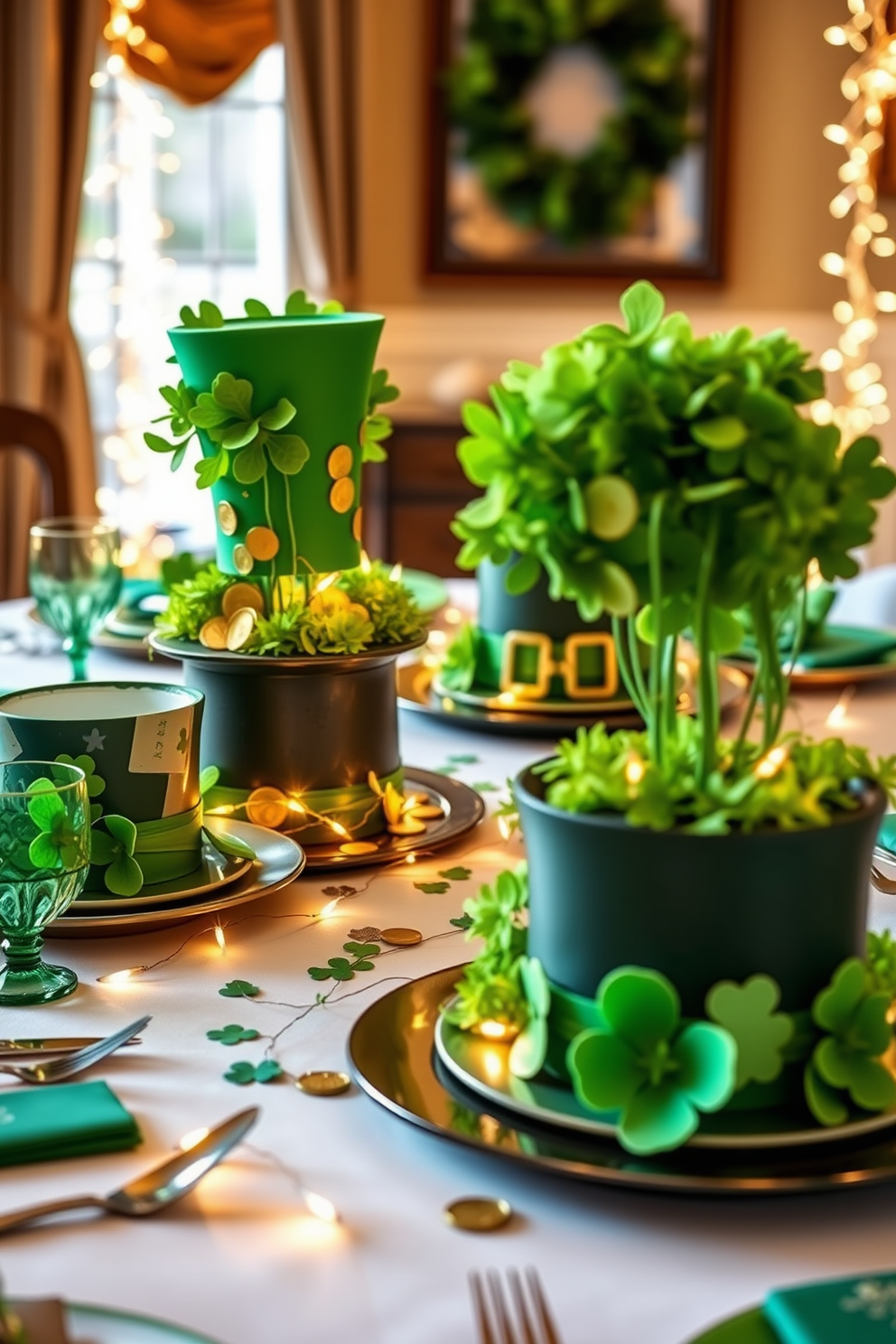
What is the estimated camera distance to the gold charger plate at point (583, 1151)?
26.7 inches

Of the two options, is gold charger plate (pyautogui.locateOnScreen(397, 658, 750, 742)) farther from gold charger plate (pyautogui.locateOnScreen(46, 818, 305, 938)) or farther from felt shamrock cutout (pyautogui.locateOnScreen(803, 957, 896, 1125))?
felt shamrock cutout (pyautogui.locateOnScreen(803, 957, 896, 1125))

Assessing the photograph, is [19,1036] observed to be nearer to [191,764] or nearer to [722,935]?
[191,764]

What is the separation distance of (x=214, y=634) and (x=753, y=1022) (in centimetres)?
57

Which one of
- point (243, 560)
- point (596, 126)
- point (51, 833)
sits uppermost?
point (596, 126)

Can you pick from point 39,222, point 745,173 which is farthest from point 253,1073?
point 745,173

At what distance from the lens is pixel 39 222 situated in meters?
4.27

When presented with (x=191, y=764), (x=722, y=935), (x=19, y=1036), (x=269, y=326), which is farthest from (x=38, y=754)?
(x=722, y=935)

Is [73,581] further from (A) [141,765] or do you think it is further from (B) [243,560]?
(A) [141,765]

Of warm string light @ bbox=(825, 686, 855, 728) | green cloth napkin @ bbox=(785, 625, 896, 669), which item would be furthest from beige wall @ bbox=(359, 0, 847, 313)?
warm string light @ bbox=(825, 686, 855, 728)

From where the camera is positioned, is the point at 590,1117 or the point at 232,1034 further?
the point at 232,1034

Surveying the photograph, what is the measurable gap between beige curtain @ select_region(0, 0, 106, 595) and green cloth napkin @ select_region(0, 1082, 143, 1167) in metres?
3.65

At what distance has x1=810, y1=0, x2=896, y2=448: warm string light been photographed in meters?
4.73

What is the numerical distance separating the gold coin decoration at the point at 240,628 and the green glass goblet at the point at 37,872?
0.76 feet

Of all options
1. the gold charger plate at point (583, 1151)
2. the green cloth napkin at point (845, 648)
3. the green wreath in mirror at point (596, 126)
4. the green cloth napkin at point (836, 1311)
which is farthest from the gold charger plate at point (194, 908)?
the green wreath in mirror at point (596, 126)
